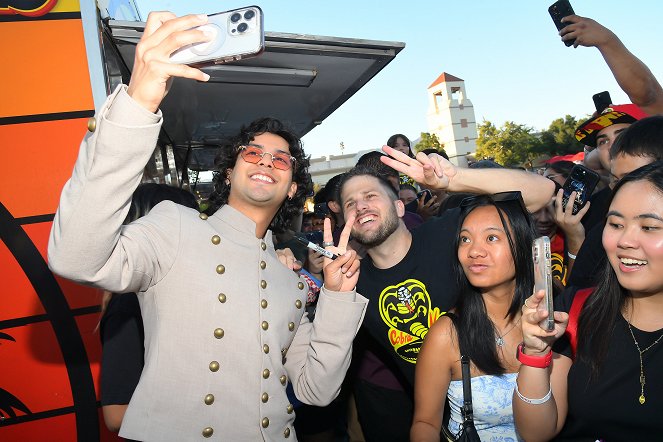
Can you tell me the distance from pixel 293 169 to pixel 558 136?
48298 millimetres

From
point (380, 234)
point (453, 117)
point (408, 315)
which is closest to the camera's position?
point (408, 315)

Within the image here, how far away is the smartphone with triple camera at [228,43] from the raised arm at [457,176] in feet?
3.61

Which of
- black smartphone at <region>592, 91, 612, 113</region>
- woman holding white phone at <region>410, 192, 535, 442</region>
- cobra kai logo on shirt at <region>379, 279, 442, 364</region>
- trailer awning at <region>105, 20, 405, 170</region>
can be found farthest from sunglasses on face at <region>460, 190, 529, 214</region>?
black smartphone at <region>592, 91, 612, 113</region>

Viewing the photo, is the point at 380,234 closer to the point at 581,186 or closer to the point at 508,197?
the point at 508,197

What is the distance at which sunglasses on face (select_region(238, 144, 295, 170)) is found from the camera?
221 centimetres

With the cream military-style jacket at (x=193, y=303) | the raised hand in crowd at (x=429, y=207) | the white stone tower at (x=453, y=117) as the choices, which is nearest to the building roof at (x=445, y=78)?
the white stone tower at (x=453, y=117)

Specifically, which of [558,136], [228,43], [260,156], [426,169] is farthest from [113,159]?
[558,136]

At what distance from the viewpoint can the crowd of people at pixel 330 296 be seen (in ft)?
4.35

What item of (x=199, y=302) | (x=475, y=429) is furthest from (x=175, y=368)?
(x=475, y=429)

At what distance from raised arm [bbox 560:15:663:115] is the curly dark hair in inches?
75.1

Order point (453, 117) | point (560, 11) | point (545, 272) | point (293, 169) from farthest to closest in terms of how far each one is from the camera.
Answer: point (453, 117) < point (560, 11) < point (293, 169) < point (545, 272)

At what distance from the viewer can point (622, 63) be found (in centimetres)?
287

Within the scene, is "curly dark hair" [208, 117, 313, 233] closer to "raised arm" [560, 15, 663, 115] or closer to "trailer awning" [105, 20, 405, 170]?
"trailer awning" [105, 20, 405, 170]

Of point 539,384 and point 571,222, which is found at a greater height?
point 571,222
